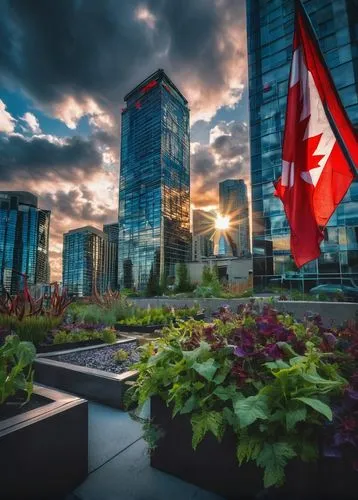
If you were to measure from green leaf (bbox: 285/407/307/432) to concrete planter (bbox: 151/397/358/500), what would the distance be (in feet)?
0.95

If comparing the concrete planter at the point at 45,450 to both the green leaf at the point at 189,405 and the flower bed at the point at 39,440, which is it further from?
the green leaf at the point at 189,405

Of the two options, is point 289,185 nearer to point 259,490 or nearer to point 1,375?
point 259,490

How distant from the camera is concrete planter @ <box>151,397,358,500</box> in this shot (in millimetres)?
1473

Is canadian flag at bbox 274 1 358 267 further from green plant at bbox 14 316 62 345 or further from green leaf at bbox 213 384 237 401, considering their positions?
green plant at bbox 14 316 62 345

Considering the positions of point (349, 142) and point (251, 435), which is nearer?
point (251, 435)

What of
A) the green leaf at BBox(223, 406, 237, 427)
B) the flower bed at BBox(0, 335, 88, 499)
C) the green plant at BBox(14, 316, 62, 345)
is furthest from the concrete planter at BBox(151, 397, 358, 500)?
the green plant at BBox(14, 316, 62, 345)

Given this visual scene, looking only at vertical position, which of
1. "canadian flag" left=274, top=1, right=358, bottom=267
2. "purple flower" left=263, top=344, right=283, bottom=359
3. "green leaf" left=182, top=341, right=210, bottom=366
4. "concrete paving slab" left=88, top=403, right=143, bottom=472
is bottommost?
"concrete paving slab" left=88, top=403, right=143, bottom=472

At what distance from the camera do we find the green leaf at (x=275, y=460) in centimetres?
136

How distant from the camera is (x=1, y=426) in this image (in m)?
1.65

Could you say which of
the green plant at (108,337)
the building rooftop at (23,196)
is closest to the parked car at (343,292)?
the green plant at (108,337)

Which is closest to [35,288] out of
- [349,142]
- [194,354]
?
[194,354]

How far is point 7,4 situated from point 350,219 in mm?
27517

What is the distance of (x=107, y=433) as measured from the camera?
9.14 ft

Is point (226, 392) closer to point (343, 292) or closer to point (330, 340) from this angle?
point (330, 340)
